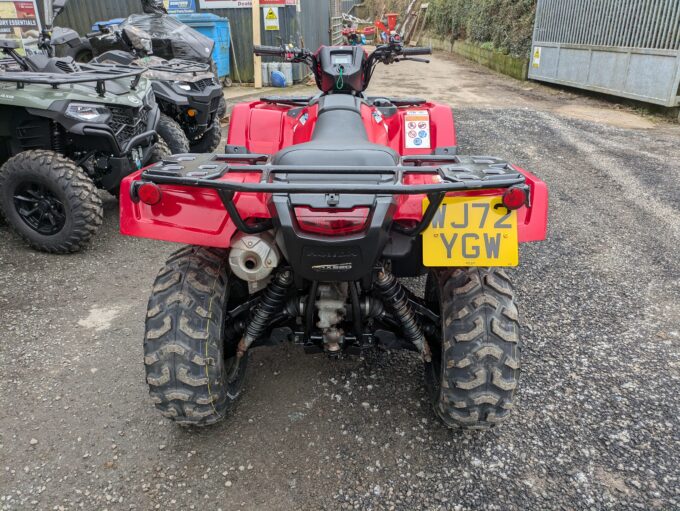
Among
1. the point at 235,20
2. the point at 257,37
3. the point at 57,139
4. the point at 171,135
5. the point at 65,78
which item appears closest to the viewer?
the point at 65,78

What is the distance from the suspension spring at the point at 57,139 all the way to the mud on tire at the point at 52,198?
0.28m

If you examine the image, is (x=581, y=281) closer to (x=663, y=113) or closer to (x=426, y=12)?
(x=663, y=113)

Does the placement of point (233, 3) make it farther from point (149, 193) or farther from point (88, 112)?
point (149, 193)

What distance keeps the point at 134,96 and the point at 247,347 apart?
10.4 feet

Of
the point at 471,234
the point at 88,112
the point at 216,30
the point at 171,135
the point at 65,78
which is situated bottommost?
the point at 171,135

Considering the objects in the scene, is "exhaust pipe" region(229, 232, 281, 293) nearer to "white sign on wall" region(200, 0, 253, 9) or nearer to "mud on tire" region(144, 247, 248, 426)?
"mud on tire" region(144, 247, 248, 426)

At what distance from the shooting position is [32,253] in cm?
430

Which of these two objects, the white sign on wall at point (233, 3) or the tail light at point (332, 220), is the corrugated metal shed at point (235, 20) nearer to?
the white sign on wall at point (233, 3)

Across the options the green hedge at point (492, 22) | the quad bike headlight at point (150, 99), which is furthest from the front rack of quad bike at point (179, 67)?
the green hedge at point (492, 22)

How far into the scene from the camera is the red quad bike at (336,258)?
178 cm

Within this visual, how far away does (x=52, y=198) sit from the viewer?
4199 millimetres

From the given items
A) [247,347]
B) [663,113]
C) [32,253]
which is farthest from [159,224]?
[663,113]

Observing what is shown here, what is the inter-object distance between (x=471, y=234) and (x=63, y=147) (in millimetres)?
3888

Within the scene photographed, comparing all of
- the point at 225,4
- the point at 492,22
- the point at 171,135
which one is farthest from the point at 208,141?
the point at 492,22
